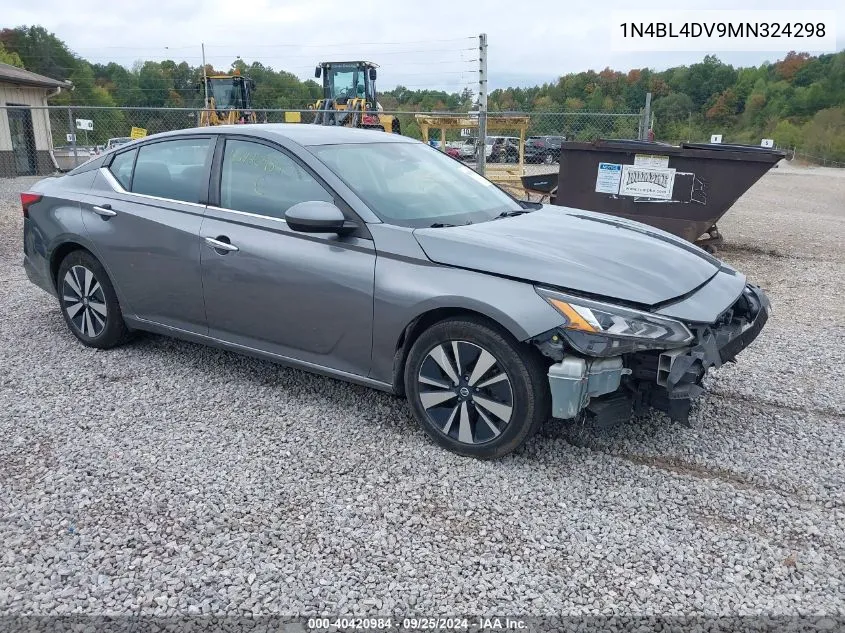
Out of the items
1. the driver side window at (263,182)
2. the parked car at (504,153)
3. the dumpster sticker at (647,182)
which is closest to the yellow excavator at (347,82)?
the parked car at (504,153)

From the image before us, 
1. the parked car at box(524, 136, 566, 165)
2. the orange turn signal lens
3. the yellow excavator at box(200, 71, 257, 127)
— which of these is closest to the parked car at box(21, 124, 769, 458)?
the orange turn signal lens

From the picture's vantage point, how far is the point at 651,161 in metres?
9.00

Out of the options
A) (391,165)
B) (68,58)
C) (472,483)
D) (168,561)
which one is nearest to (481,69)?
(391,165)

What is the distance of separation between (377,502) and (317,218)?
1.47m

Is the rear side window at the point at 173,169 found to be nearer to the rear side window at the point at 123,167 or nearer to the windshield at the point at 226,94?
the rear side window at the point at 123,167

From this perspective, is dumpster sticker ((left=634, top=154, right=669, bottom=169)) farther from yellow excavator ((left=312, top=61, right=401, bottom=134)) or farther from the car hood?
yellow excavator ((left=312, top=61, right=401, bottom=134))

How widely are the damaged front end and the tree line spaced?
111ft

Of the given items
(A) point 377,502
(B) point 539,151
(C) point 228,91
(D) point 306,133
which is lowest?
(A) point 377,502

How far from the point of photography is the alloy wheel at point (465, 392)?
3.41 m

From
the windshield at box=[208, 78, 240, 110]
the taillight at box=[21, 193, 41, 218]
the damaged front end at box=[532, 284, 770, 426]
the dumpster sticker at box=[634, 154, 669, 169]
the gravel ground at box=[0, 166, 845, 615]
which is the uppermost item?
the windshield at box=[208, 78, 240, 110]

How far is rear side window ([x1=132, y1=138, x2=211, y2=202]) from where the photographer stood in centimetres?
450

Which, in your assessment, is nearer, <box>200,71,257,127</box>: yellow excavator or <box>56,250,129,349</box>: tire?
<box>56,250,129,349</box>: tire

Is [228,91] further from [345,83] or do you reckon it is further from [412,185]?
[412,185]

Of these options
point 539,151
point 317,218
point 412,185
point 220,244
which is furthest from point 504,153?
point 317,218
